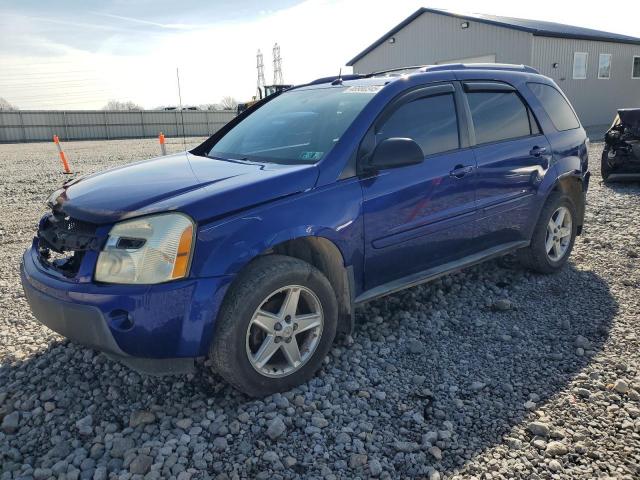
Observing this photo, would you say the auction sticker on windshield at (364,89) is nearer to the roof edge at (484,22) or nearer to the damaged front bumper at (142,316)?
the damaged front bumper at (142,316)

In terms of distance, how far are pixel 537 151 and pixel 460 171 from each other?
3.55 feet

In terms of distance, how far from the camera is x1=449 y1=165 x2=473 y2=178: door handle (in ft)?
12.3

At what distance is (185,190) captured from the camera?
290 cm

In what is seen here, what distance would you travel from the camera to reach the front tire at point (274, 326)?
2.75 m

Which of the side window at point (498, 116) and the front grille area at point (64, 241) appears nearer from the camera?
the front grille area at point (64, 241)

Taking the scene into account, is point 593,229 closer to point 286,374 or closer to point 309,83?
point 309,83

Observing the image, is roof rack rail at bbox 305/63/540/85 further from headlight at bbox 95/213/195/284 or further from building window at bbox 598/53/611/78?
building window at bbox 598/53/611/78

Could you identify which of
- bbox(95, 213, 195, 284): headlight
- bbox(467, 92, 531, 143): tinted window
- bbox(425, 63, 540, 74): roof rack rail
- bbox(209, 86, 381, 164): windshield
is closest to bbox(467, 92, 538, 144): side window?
bbox(467, 92, 531, 143): tinted window

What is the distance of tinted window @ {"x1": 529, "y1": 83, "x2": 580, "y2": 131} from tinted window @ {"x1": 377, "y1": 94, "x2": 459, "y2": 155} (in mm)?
1283

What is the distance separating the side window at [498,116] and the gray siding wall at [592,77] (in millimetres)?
20743

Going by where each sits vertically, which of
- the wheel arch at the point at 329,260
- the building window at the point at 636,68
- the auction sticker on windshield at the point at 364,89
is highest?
the building window at the point at 636,68

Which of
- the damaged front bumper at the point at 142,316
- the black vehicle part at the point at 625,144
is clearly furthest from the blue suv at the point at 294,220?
the black vehicle part at the point at 625,144

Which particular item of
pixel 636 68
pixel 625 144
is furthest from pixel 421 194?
pixel 636 68

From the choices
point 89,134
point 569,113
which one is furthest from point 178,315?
point 89,134
